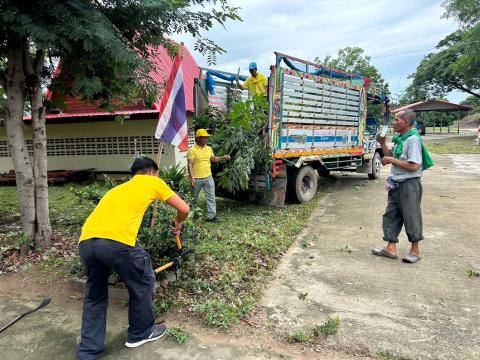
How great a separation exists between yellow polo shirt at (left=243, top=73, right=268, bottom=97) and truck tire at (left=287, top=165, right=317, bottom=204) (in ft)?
5.62

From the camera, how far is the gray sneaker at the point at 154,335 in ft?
9.48

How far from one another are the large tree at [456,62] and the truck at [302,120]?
16174 millimetres

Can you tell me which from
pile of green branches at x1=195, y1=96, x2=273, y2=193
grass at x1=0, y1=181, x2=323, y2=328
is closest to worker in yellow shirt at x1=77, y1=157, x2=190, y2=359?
grass at x1=0, y1=181, x2=323, y2=328

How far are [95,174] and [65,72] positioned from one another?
7411 millimetres

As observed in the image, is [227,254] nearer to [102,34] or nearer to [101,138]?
[102,34]

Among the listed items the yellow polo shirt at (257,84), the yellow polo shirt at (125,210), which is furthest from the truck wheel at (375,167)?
the yellow polo shirt at (125,210)

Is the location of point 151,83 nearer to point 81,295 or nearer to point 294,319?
point 81,295

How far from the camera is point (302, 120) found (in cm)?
736

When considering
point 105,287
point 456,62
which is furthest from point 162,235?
point 456,62

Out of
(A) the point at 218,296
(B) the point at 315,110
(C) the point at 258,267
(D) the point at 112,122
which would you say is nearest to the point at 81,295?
(A) the point at 218,296

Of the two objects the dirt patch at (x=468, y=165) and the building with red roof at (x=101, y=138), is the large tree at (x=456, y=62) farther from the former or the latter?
the building with red roof at (x=101, y=138)

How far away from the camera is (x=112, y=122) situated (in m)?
11.7

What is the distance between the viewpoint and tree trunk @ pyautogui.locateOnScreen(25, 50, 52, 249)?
15.6 ft

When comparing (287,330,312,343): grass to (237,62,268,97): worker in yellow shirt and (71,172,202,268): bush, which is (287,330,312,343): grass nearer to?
(71,172,202,268): bush
